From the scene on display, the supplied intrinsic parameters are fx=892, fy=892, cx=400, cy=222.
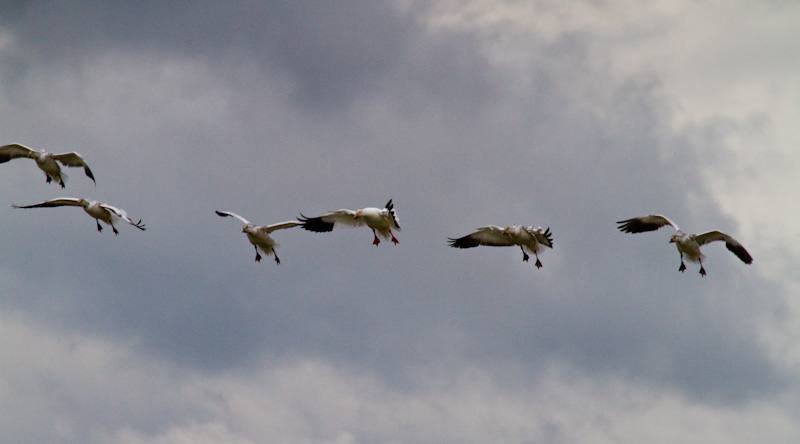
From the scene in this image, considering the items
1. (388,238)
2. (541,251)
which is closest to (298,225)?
(388,238)

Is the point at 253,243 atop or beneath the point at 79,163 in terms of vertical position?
beneath

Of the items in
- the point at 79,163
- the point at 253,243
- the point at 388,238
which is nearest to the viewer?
the point at 388,238

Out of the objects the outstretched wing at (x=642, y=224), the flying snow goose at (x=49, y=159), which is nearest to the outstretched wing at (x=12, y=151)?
the flying snow goose at (x=49, y=159)

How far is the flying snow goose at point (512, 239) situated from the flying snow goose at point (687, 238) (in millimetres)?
5334

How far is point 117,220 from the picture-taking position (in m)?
41.4

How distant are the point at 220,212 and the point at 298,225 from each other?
3871 mm

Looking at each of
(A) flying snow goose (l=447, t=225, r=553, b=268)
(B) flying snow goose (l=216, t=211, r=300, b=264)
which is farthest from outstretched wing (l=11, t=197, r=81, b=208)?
(A) flying snow goose (l=447, t=225, r=553, b=268)

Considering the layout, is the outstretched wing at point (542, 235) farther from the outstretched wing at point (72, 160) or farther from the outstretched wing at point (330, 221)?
the outstretched wing at point (72, 160)

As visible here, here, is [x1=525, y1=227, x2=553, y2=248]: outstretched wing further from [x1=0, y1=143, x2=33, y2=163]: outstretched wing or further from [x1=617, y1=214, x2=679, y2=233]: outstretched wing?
[x1=0, y1=143, x2=33, y2=163]: outstretched wing

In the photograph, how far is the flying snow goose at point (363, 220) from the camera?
123 feet

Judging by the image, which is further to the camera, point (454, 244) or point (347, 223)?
point (454, 244)

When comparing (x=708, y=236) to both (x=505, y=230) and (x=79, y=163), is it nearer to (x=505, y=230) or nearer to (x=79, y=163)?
(x=505, y=230)

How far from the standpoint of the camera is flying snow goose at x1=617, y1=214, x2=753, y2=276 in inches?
1582

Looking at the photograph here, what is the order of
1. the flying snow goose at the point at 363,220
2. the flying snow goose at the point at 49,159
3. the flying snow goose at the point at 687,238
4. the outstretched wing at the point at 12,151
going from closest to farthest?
the flying snow goose at the point at 363,220 → the flying snow goose at the point at 687,238 → the flying snow goose at the point at 49,159 → the outstretched wing at the point at 12,151
